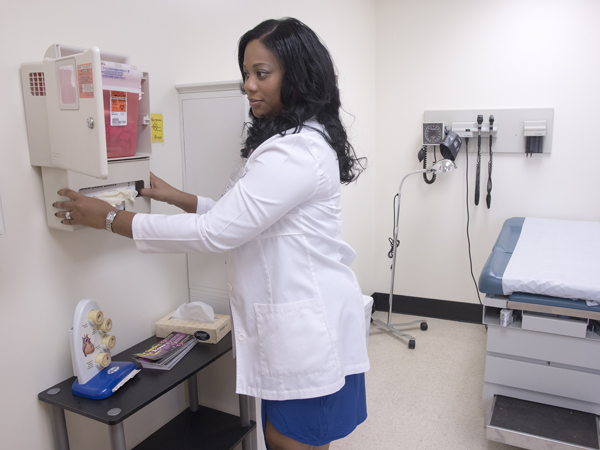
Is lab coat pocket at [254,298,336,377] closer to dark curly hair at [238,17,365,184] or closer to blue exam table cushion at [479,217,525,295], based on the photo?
dark curly hair at [238,17,365,184]

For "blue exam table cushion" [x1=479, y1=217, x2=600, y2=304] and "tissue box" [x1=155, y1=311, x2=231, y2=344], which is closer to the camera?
"tissue box" [x1=155, y1=311, x2=231, y2=344]

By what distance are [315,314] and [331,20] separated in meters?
1.97

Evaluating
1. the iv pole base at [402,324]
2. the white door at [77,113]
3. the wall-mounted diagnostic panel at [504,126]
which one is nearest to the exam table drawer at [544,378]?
the iv pole base at [402,324]

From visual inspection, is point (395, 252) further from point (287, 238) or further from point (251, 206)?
point (251, 206)

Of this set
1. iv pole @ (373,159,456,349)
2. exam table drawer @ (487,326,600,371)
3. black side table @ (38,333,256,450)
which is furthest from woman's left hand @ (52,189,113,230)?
iv pole @ (373,159,456,349)

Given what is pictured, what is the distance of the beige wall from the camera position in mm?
1301

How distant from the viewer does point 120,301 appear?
1671 mm

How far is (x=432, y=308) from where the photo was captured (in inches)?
140

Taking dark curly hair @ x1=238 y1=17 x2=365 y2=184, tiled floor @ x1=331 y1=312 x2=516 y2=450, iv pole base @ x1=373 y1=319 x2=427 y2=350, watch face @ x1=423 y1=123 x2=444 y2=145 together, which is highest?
dark curly hair @ x1=238 y1=17 x2=365 y2=184

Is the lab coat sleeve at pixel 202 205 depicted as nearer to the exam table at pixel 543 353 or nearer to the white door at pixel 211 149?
the white door at pixel 211 149

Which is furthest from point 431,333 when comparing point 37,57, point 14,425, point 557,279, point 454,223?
point 37,57

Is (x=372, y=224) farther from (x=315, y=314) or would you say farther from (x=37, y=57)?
(x=37, y=57)

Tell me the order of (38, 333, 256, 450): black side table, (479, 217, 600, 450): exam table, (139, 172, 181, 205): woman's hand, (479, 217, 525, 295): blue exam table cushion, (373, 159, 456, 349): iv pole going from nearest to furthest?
(38, 333, 256, 450): black side table < (139, 172, 181, 205): woman's hand < (479, 217, 600, 450): exam table < (479, 217, 525, 295): blue exam table cushion < (373, 159, 456, 349): iv pole

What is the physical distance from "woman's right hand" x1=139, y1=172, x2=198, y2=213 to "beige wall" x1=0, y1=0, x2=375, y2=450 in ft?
0.72
